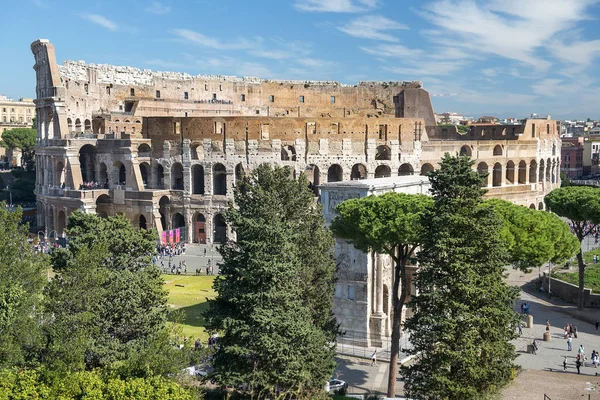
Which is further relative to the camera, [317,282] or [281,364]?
[317,282]

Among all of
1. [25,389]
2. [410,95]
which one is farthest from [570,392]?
[410,95]

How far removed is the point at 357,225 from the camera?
68.2 feet

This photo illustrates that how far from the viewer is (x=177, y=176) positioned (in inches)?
1896

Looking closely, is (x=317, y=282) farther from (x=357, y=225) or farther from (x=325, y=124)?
(x=325, y=124)

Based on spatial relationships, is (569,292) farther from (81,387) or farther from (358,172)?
(81,387)

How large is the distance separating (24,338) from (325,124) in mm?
32882

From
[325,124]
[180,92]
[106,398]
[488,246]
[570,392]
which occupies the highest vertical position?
[180,92]

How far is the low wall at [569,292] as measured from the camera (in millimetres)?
29578

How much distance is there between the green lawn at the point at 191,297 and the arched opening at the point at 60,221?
50.1 ft

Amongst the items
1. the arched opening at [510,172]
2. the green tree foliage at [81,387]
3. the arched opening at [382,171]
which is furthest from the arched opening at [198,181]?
the green tree foliage at [81,387]

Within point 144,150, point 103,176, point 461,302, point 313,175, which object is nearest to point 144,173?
point 144,150

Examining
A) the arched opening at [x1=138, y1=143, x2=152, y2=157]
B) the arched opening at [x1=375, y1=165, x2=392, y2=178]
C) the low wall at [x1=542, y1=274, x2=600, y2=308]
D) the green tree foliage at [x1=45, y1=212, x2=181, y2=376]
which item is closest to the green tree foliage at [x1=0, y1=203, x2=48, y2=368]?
the green tree foliage at [x1=45, y1=212, x2=181, y2=376]

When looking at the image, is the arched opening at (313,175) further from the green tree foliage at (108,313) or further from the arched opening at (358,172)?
the green tree foliage at (108,313)

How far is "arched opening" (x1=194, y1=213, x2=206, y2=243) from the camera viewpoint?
46.4 metres
